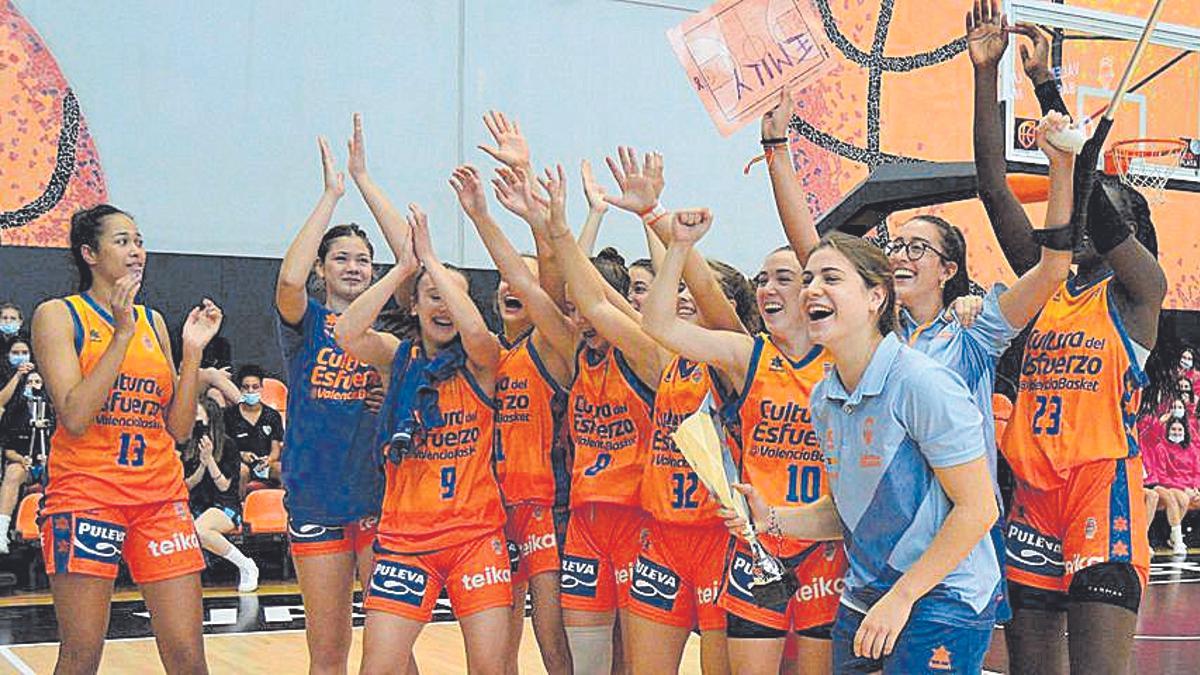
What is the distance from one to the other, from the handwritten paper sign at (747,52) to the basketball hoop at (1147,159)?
628 cm

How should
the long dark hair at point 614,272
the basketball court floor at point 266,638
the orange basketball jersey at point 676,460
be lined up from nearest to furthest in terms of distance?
the orange basketball jersey at point 676,460, the long dark hair at point 614,272, the basketball court floor at point 266,638

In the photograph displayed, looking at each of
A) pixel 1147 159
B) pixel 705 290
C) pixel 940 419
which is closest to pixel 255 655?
pixel 705 290

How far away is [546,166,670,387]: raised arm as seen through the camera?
4102mm

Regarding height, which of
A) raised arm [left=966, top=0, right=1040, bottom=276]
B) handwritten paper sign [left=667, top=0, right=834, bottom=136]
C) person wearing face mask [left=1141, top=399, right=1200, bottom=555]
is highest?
handwritten paper sign [left=667, top=0, right=834, bottom=136]

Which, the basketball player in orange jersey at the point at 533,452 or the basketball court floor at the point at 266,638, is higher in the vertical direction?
the basketball player in orange jersey at the point at 533,452

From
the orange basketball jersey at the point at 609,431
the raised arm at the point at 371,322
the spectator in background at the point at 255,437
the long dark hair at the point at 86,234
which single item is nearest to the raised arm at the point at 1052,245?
the orange basketball jersey at the point at 609,431

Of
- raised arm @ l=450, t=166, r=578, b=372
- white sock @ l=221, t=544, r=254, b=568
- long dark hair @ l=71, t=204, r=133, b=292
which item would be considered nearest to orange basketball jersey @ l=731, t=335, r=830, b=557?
raised arm @ l=450, t=166, r=578, b=372

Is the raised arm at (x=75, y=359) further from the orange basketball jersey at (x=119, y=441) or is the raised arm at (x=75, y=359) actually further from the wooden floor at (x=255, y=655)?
the wooden floor at (x=255, y=655)

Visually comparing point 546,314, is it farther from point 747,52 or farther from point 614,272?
point 747,52

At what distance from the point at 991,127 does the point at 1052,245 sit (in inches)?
20.0

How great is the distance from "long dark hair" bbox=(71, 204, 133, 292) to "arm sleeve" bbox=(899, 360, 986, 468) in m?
2.84

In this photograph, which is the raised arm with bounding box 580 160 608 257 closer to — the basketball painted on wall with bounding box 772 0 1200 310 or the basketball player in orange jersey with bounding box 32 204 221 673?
the basketball player in orange jersey with bounding box 32 204 221 673

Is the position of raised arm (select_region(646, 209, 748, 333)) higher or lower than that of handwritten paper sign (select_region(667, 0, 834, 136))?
lower

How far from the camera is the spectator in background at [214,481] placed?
9.28 m
